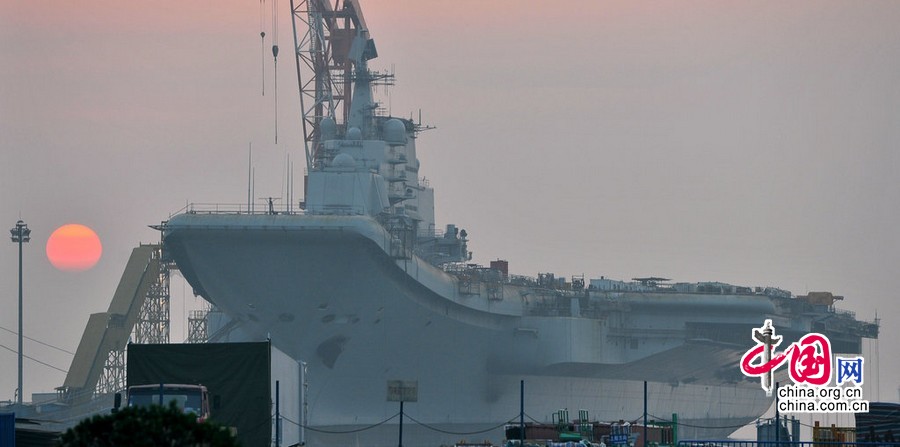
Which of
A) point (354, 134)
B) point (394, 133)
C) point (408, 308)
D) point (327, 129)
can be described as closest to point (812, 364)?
point (408, 308)

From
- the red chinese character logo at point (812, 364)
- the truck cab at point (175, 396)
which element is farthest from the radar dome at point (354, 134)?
the truck cab at point (175, 396)

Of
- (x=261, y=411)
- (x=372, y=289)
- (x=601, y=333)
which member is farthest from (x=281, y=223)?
(x=261, y=411)

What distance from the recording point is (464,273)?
76938 millimetres

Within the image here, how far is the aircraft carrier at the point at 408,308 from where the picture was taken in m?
69.8

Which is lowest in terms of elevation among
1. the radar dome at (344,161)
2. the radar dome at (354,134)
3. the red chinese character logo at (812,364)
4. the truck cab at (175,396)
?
the truck cab at (175,396)

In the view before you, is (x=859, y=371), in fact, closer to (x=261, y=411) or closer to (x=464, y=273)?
(x=261, y=411)

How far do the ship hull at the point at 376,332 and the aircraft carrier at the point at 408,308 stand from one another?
0.08 meters

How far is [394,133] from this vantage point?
85.2 m

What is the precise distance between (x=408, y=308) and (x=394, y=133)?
43.1 ft

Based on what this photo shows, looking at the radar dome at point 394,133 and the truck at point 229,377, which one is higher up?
the radar dome at point 394,133

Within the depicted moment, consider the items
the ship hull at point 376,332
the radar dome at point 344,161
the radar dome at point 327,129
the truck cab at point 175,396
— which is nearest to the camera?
the truck cab at point 175,396

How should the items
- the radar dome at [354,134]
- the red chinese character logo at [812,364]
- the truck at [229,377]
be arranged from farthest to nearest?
the radar dome at [354,134]
the red chinese character logo at [812,364]
the truck at [229,377]

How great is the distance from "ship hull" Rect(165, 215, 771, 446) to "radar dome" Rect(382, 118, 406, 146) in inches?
350

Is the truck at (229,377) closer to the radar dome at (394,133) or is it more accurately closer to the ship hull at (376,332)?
the ship hull at (376,332)
